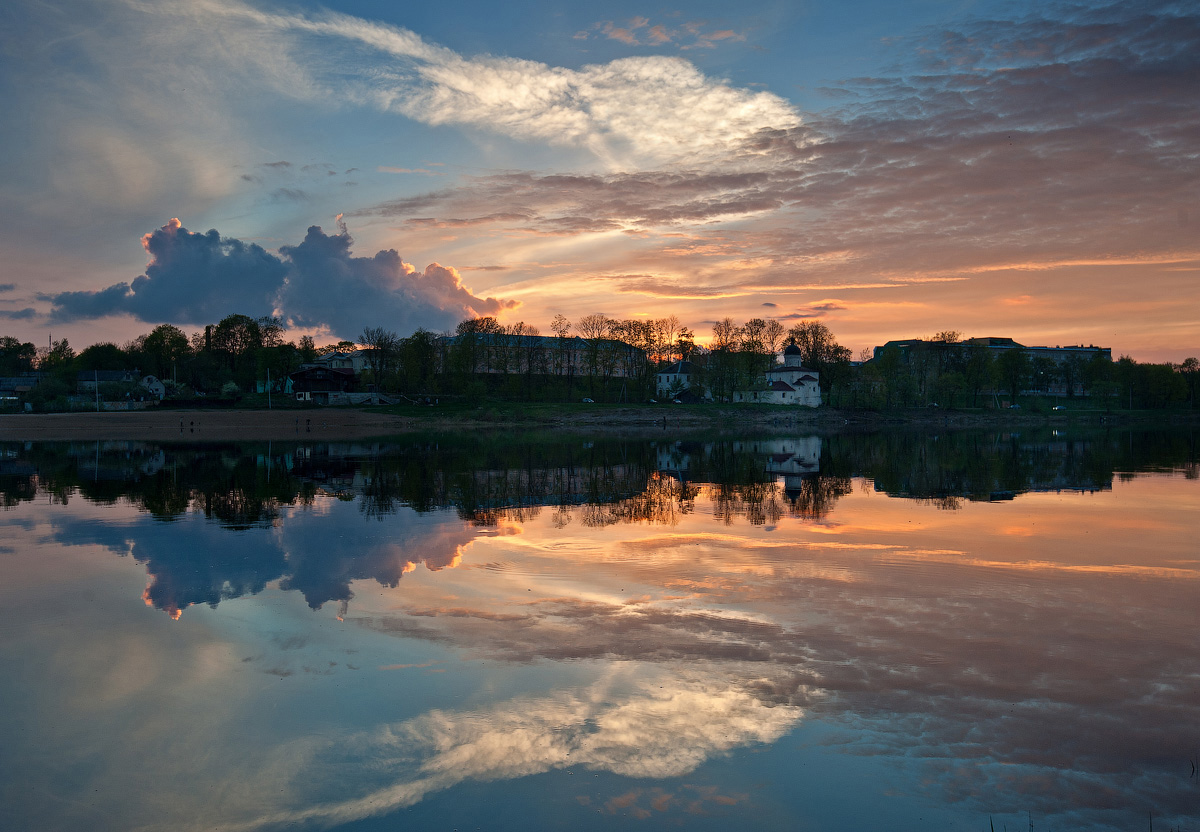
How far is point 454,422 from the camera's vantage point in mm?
91562

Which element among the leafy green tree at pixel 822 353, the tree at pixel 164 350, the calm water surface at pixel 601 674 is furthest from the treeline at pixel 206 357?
the calm water surface at pixel 601 674

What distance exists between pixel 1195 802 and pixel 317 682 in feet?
28.8

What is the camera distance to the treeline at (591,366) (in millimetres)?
110375

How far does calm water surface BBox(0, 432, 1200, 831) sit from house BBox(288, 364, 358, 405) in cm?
9299

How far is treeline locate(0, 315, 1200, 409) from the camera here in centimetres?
11038

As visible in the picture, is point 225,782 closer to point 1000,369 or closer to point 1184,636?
point 1184,636

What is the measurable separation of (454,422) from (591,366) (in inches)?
1159

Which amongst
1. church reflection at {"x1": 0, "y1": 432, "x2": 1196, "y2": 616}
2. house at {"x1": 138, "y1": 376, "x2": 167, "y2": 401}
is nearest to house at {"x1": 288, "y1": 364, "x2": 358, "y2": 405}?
house at {"x1": 138, "y1": 376, "x2": 167, "y2": 401}

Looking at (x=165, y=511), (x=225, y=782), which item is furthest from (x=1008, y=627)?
(x=165, y=511)

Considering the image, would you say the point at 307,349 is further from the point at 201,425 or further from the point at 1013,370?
the point at 1013,370

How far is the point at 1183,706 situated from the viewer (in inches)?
319

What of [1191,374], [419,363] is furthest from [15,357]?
[1191,374]

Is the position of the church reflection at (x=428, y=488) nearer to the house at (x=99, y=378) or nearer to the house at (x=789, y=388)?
the house at (x=789, y=388)

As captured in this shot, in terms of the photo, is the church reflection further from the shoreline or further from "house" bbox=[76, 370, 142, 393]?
"house" bbox=[76, 370, 142, 393]
